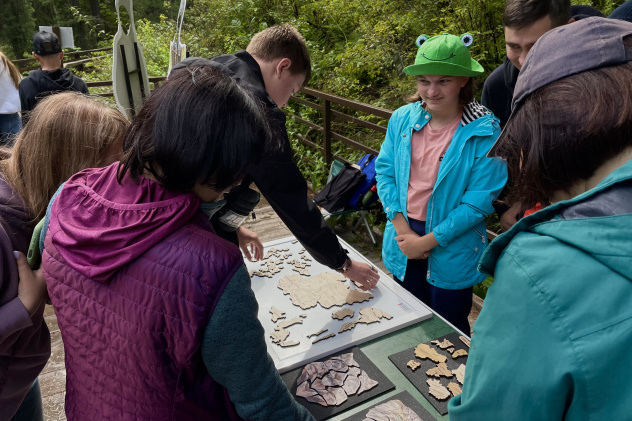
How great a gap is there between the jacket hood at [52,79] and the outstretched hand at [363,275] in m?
4.15

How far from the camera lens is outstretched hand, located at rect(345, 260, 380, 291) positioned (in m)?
1.96

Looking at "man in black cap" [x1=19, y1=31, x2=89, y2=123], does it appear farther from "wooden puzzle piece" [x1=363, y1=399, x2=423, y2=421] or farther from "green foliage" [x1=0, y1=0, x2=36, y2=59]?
"green foliage" [x1=0, y1=0, x2=36, y2=59]

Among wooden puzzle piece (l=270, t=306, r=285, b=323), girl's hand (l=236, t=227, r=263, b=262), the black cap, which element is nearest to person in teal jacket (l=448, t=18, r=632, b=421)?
wooden puzzle piece (l=270, t=306, r=285, b=323)

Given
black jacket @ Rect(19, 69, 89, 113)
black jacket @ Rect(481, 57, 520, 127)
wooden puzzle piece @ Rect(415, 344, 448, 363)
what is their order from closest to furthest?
wooden puzzle piece @ Rect(415, 344, 448, 363) → black jacket @ Rect(481, 57, 520, 127) → black jacket @ Rect(19, 69, 89, 113)

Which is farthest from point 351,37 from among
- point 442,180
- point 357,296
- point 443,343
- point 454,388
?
point 454,388

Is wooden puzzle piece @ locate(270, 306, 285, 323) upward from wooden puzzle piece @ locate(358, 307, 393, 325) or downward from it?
upward

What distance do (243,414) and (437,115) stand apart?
1.81 meters

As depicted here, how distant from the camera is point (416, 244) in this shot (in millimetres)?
2238

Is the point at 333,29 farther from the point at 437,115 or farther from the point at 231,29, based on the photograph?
the point at 437,115

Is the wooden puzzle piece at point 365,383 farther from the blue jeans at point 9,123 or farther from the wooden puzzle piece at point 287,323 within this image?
the blue jeans at point 9,123

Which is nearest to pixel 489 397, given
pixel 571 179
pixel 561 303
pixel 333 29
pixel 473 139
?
pixel 561 303

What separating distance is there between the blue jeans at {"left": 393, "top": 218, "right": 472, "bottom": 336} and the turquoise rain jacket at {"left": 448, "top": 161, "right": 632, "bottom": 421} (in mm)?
1578

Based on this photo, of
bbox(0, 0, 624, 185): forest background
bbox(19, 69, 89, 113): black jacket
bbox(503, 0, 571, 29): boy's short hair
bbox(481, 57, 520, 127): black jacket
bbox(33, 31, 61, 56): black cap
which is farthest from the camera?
bbox(0, 0, 624, 185): forest background

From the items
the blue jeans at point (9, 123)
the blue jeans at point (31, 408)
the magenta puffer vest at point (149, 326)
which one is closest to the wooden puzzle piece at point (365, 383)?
the magenta puffer vest at point (149, 326)
